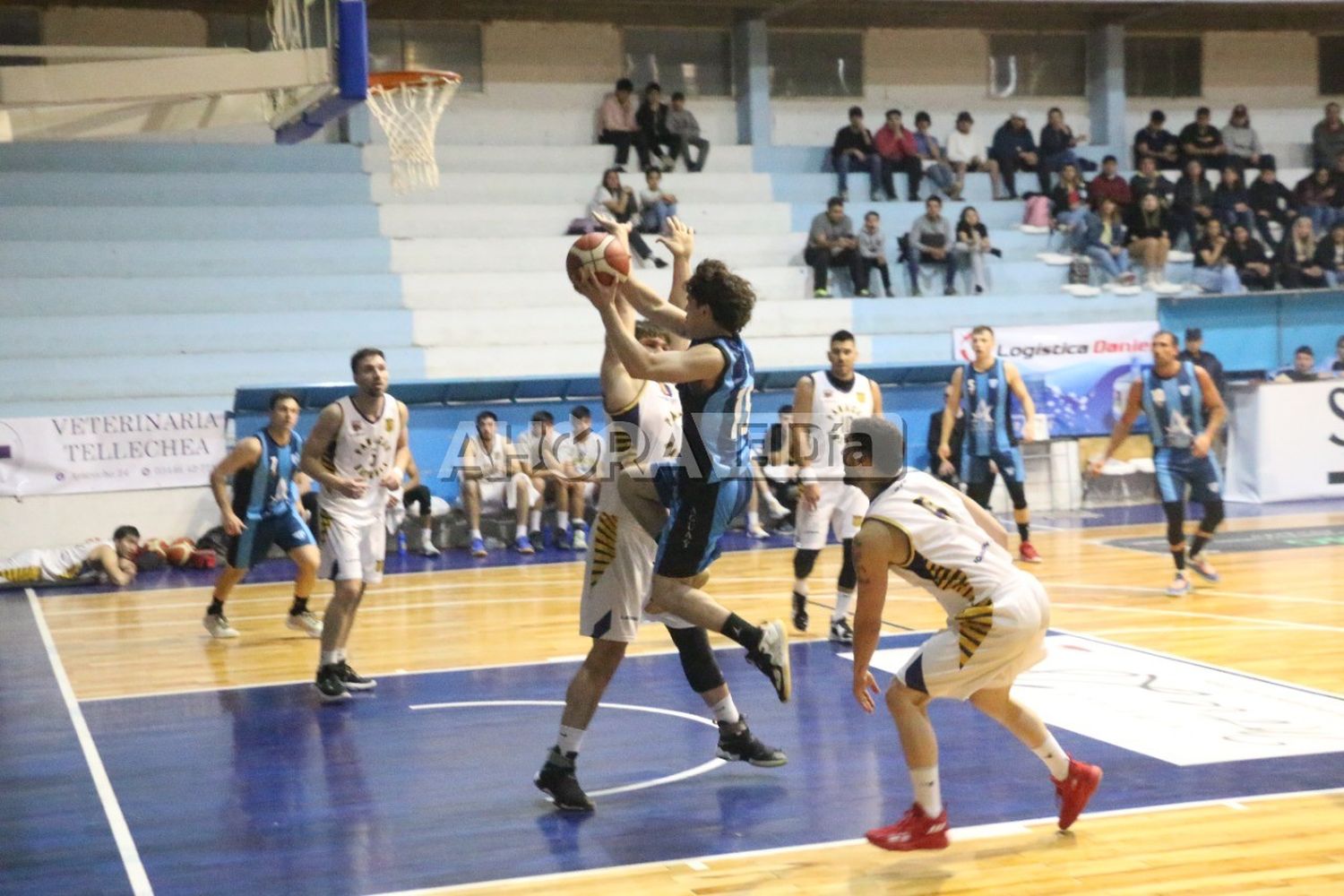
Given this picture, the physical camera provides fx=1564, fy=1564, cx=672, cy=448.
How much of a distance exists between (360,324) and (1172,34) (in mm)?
14701

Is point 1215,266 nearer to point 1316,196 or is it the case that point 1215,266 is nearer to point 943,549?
point 1316,196

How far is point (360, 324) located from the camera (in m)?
17.5

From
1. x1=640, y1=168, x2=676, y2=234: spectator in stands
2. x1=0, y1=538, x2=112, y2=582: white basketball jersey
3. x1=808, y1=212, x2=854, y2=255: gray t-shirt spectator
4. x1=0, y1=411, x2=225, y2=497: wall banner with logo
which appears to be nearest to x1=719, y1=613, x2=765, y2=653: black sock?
x1=0, y1=538, x2=112, y2=582: white basketball jersey

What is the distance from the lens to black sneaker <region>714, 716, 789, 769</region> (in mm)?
6425

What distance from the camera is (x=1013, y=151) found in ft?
73.3

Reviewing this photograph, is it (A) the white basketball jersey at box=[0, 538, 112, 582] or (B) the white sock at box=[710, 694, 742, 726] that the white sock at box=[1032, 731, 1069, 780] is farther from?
(A) the white basketball jersey at box=[0, 538, 112, 582]

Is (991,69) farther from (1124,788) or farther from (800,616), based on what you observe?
(1124,788)

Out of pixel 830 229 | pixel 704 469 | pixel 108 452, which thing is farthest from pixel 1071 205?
pixel 704 469

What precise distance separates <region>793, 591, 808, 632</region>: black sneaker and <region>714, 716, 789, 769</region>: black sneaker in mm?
3370

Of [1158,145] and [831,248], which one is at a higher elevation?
[1158,145]

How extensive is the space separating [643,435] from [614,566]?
523 millimetres

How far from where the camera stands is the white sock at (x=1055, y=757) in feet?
17.6

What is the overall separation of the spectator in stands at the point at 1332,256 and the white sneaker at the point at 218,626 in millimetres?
15689

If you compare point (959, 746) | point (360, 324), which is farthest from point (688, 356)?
point (360, 324)
